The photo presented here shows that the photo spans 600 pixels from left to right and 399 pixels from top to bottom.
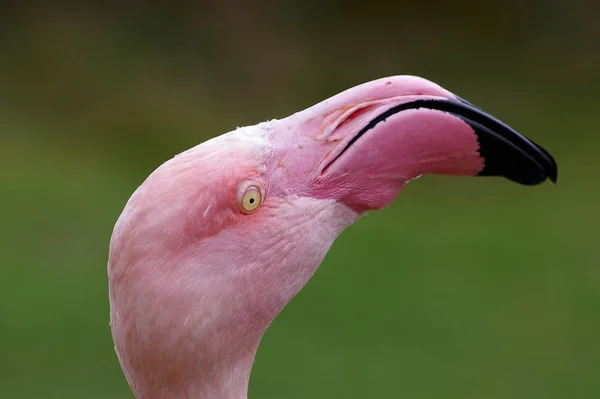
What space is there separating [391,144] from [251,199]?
0.29 metres

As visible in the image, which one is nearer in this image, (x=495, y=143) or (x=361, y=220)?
(x=495, y=143)

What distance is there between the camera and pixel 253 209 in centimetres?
153

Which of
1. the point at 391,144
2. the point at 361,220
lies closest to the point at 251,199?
the point at 391,144

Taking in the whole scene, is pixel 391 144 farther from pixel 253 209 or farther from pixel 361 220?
pixel 361 220

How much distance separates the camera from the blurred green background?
4949mm

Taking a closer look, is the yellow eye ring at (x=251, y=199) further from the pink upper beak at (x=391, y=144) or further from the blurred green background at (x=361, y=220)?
the blurred green background at (x=361, y=220)

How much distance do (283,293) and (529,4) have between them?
7537 millimetres

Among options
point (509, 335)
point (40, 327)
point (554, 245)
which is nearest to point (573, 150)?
point (554, 245)

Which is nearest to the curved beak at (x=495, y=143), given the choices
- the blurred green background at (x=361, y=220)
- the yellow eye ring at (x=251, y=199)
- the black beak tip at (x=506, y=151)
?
the black beak tip at (x=506, y=151)

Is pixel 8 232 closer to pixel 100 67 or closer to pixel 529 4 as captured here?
pixel 100 67

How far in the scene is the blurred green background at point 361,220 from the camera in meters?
4.95

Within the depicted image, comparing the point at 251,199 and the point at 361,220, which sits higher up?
the point at 251,199

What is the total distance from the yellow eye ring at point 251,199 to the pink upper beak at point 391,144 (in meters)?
0.07

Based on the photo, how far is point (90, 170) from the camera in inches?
271
